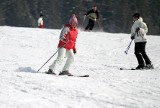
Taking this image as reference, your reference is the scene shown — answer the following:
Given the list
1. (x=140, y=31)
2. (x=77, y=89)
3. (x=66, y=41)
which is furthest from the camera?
(x=140, y=31)

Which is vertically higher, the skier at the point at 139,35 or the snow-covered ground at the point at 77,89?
the skier at the point at 139,35

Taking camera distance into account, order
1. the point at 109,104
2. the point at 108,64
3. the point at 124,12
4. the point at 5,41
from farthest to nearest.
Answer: the point at 124,12
the point at 5,41
the point at 108,64
the point at 109,104

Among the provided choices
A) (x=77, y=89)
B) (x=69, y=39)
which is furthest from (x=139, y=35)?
(x=77, y=89)

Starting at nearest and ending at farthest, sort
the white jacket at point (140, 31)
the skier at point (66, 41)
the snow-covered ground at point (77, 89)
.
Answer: the snow-covered ground at point (77, 89) → the skier at point (66, 41) → the white jacket at point (140, 31)

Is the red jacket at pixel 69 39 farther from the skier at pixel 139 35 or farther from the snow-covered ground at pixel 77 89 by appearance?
the skier at pixel 139 35

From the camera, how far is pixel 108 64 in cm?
1162

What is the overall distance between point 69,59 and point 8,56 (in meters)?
4.69

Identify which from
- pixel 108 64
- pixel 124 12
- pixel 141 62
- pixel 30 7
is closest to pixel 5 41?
pixel 108 64

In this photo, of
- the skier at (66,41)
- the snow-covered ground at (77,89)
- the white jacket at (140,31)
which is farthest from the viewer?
the white jacket at (140,31)

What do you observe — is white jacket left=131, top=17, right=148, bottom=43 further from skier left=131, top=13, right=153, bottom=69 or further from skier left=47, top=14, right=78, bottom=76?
skier left=47, top=14, right=78, bottom=76

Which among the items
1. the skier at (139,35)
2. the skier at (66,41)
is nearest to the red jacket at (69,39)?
the skier at (66,41)

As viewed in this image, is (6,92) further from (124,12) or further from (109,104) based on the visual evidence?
(124,12)

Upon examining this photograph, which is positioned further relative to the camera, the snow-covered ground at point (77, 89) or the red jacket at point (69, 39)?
the red jacket at point (69, 39)

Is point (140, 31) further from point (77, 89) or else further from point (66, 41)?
point (77, 89)
